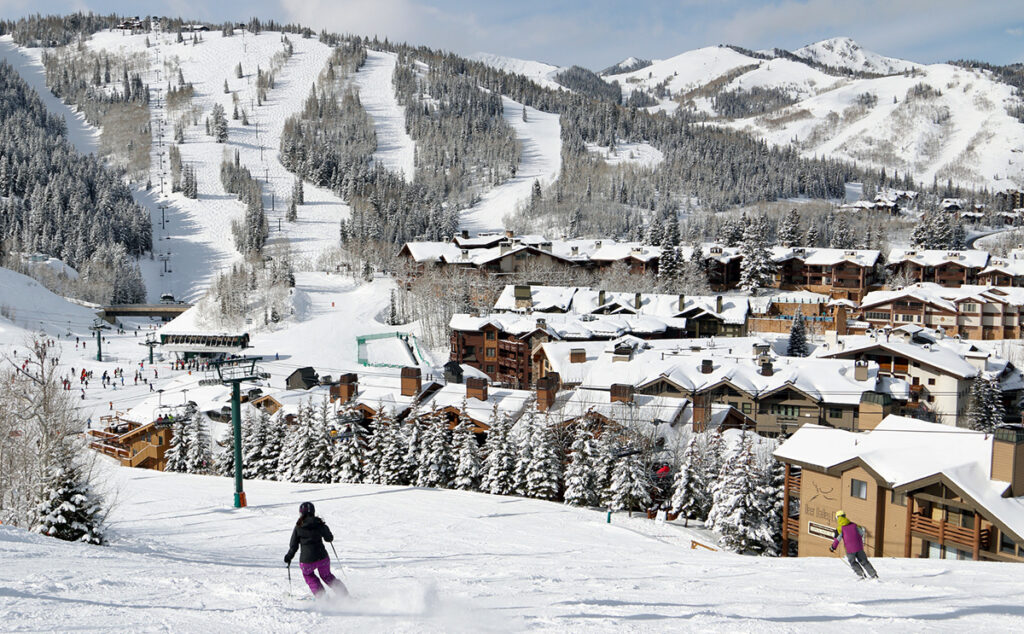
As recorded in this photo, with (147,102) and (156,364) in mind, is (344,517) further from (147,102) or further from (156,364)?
(147,102)

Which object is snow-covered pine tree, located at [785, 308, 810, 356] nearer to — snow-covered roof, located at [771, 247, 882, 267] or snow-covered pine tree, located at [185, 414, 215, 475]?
snow-covered roof, located at [771, 247, 882, 267]

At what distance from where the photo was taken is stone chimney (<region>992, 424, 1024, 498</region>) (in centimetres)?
1742

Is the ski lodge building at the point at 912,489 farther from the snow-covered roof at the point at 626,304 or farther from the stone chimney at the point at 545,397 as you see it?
the snow-covered roof at the point at 626,304

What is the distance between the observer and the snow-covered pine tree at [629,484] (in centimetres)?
2431

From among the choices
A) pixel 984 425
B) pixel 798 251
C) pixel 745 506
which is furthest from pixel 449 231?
pixel 745 506

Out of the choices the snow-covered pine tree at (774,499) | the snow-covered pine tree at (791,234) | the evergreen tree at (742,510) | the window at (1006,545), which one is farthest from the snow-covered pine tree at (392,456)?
the snow-covered pine tree at (791,234)

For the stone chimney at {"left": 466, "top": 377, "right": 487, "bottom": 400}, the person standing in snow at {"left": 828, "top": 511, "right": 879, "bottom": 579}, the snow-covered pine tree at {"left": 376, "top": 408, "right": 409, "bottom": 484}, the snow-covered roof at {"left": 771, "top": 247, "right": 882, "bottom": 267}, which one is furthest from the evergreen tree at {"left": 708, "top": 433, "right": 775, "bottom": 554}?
the snow-covered roof at {"left": 771, "top": 247, "right": 882, "bottom": 267}

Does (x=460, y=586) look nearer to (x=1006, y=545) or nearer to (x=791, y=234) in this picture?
(x=1006, y=545)

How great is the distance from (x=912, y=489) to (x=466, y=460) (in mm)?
14398

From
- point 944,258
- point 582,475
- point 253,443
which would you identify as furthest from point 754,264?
point 253,443

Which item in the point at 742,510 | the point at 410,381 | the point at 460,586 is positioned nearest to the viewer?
the point at 460,586

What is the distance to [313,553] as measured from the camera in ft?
25.6

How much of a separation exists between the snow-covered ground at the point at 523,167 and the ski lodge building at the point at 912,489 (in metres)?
112

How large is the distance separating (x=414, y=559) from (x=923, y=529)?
14.5 metres
